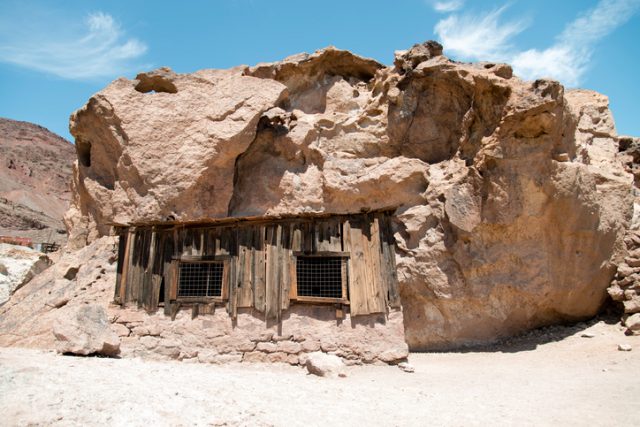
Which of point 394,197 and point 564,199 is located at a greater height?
point 394,197

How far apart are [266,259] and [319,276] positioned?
138 cm

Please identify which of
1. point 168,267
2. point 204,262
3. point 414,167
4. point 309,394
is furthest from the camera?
point 414,167

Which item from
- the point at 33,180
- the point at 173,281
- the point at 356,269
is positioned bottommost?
the point at 173,281

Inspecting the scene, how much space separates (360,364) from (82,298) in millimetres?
8215

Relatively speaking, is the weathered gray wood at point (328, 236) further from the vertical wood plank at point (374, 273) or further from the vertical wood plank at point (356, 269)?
the vertical wood plank at point (374, 273)

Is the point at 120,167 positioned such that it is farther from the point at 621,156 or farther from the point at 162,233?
the point at 621,156

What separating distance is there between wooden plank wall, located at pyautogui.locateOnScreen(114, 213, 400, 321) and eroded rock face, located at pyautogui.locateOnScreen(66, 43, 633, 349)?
1.55 metres

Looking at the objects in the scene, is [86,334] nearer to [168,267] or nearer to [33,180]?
[168,267]

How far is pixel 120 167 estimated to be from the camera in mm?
15344

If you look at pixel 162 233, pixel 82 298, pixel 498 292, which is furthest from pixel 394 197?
pixel 82 298

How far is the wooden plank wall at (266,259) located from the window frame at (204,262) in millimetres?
36

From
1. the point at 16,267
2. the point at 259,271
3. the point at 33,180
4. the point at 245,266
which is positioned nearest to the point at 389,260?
the point at 259,271

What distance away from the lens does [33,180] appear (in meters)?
61.2

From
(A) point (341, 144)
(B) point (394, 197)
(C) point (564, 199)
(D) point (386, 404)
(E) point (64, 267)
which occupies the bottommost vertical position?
(D) point (386, 404)
